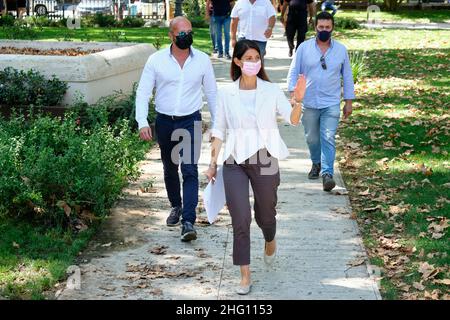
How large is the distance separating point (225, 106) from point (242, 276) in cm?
126

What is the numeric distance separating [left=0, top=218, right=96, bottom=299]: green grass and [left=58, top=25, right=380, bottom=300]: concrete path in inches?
6.5

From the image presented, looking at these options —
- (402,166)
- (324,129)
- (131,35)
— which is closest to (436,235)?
(324,129)

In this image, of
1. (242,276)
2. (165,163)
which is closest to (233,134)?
(242,276)

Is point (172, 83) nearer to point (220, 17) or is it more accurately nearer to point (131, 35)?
point (220, 17)

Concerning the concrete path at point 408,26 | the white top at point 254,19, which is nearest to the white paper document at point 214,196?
the white top at point 254,19

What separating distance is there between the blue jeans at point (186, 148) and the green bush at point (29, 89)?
13.8 feet

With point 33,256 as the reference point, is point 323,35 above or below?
above

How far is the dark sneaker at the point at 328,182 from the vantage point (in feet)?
31.3

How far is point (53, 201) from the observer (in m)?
8.25

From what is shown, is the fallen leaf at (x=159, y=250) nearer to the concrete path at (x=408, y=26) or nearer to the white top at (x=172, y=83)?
the white top at (x=172, y=83)

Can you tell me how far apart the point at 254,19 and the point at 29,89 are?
4620 millimetres

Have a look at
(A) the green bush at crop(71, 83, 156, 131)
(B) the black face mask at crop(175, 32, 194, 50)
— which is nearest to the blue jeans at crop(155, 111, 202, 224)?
(B) the black face mask at crop(175, 32, 194, 50)

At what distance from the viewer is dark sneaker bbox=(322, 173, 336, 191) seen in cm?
953

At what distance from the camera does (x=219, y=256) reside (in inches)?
300
